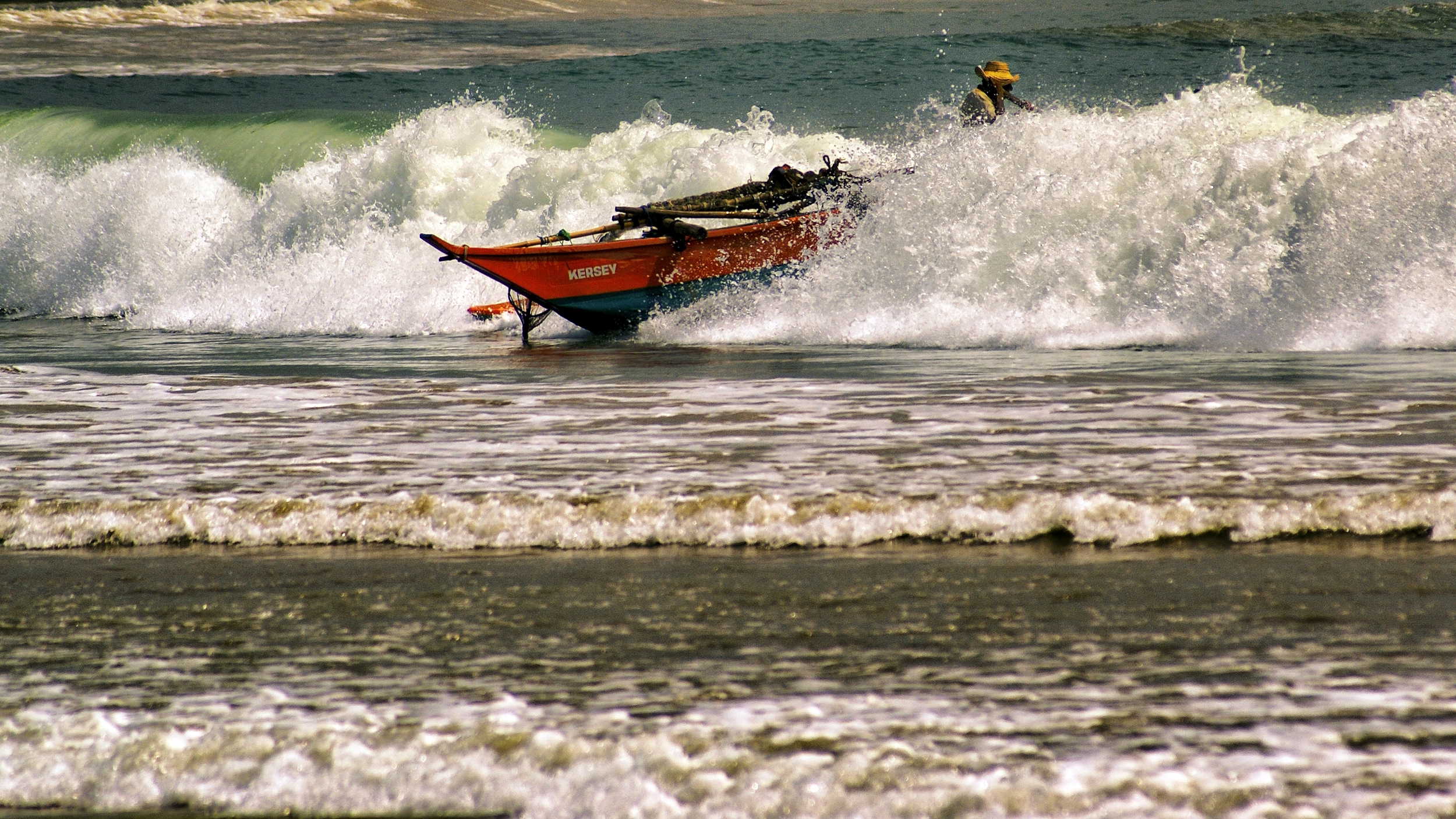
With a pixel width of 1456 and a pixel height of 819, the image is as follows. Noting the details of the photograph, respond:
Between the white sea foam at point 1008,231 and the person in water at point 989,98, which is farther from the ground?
the person in water at point 989,98

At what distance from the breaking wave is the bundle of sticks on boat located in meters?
7.50

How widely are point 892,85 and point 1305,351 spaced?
20996mm

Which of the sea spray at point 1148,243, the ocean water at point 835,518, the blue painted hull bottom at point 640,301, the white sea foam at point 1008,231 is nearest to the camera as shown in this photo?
the ocean water at point 835,518

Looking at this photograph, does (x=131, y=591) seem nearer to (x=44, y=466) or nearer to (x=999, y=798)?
(x=44, y=466)

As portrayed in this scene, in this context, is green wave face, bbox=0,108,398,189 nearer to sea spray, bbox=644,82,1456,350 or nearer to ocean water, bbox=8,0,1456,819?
ocean water, bbox=8,0,1456,819

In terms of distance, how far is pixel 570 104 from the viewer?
28.9 meters

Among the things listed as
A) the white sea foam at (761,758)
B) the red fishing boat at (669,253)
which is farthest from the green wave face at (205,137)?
the white sea foam at (761,758)

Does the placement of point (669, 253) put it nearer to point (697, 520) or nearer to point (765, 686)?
point (697, 520)

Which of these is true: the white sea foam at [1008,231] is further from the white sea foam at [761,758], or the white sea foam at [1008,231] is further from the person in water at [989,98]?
the white sea foam at [761,758]

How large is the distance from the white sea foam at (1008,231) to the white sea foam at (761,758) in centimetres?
710

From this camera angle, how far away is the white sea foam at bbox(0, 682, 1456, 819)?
2.28 meters

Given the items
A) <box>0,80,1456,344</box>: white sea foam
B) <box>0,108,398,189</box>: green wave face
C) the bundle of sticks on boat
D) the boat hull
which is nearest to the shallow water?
<box>0,80,1456,344</box>: white sea foam

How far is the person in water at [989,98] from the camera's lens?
38.8ft

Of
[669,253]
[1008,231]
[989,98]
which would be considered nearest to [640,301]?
[669,253]
